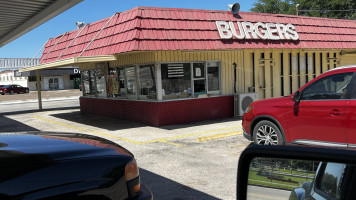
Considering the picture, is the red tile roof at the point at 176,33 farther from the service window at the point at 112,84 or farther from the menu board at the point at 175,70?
the service window at the point at 112,84

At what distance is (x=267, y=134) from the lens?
7246 millimetres

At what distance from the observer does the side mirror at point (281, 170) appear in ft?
4.11

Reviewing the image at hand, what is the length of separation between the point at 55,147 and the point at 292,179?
2.04m

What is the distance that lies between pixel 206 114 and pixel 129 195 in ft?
31.7

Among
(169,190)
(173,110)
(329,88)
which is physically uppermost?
(329,88)

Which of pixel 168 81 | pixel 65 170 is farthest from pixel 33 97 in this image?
pixel 65 170

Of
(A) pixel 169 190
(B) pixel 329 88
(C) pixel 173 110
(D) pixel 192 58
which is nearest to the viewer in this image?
(A) pixel 169 190

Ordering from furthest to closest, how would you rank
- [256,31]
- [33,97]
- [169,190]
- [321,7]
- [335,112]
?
1. [321,7]
2. [33,97]
3. [256,31]
4. [335,112]
5. [169,190]

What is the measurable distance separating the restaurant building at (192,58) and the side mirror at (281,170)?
889cm

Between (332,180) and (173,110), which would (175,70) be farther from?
(332,180)

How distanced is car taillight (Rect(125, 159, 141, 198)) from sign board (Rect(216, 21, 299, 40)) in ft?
31.0

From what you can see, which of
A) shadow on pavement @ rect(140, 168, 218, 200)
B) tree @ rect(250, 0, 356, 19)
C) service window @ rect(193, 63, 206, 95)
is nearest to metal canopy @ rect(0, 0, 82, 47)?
service window @ rect(193, 63, 206, 95)

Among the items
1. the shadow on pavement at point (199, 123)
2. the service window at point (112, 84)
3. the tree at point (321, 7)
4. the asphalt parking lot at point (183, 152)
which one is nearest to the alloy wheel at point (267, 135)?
the asphalt parking lot at point (183, 152)

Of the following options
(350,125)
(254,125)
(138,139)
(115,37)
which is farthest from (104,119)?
(350,125)
